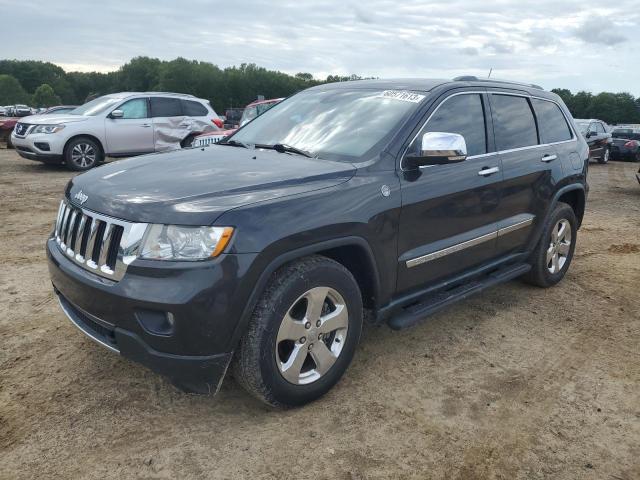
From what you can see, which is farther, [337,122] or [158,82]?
[158,82]

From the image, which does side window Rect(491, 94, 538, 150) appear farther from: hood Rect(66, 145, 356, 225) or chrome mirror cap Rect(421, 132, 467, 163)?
hood Rect(66, 145, 356, 225)

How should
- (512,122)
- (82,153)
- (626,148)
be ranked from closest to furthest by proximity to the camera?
(512,122) → (82,153) → (626,148)

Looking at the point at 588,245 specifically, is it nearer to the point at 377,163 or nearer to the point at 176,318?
the point at 377,163

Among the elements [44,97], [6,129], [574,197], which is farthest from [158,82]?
[574,197]

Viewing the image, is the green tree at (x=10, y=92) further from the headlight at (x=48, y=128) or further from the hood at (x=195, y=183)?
the hood at (x=195, y=183)

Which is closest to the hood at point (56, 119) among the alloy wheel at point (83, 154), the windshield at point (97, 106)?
the windshield at point (97, 106)

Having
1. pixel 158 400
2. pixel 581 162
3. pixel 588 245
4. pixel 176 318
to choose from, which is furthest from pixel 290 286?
pixel 588 245

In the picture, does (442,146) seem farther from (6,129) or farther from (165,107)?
(6,129)

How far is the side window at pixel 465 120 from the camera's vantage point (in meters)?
3.63

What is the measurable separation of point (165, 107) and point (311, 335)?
1099 centimetres

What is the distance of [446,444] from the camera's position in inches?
107

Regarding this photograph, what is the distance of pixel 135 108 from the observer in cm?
1225

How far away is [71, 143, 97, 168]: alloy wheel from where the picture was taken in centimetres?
1157

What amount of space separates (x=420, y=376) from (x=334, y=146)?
1.55 m
